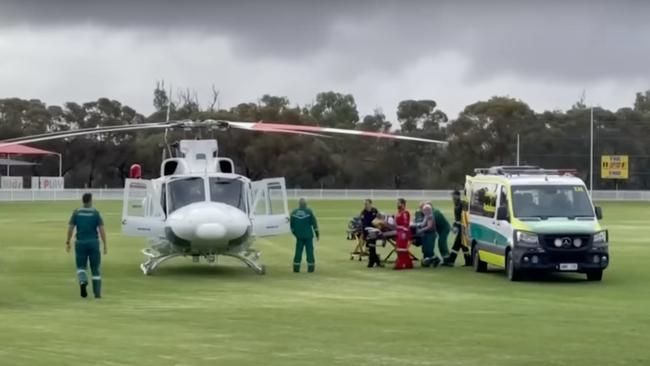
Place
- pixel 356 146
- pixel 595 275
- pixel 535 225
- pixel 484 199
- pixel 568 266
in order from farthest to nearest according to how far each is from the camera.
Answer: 1. pixel 356 146
2. pixel 484 199
3. pixel 595 275
4. pixel 535 225
5. pixel 568 266

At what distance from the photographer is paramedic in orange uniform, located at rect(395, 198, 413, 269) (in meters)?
24.8

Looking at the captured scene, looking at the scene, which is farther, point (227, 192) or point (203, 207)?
point (227, 192)

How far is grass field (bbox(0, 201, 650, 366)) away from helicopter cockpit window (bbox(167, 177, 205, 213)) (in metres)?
1.45

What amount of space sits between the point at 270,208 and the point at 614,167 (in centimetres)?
6820

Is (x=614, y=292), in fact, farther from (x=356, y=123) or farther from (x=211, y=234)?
(x=356, y=123)

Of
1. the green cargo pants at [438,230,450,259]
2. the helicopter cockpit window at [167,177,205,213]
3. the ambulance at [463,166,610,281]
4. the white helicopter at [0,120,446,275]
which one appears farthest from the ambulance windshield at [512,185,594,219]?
the helicopter cockpit window at [167,177,205,213]

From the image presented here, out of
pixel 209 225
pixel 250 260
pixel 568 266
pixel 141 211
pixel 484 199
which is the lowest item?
pixel 250 260

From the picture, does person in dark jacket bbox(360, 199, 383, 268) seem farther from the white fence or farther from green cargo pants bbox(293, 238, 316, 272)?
the white fence

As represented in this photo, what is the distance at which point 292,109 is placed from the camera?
105 m

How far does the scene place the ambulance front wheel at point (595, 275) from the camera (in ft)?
71.5

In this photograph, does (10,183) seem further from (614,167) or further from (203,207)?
(203,207)

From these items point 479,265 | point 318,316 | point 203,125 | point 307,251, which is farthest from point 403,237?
point 318,316

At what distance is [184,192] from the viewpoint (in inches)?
904

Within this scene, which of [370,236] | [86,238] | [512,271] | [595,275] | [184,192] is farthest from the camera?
[370,236]
